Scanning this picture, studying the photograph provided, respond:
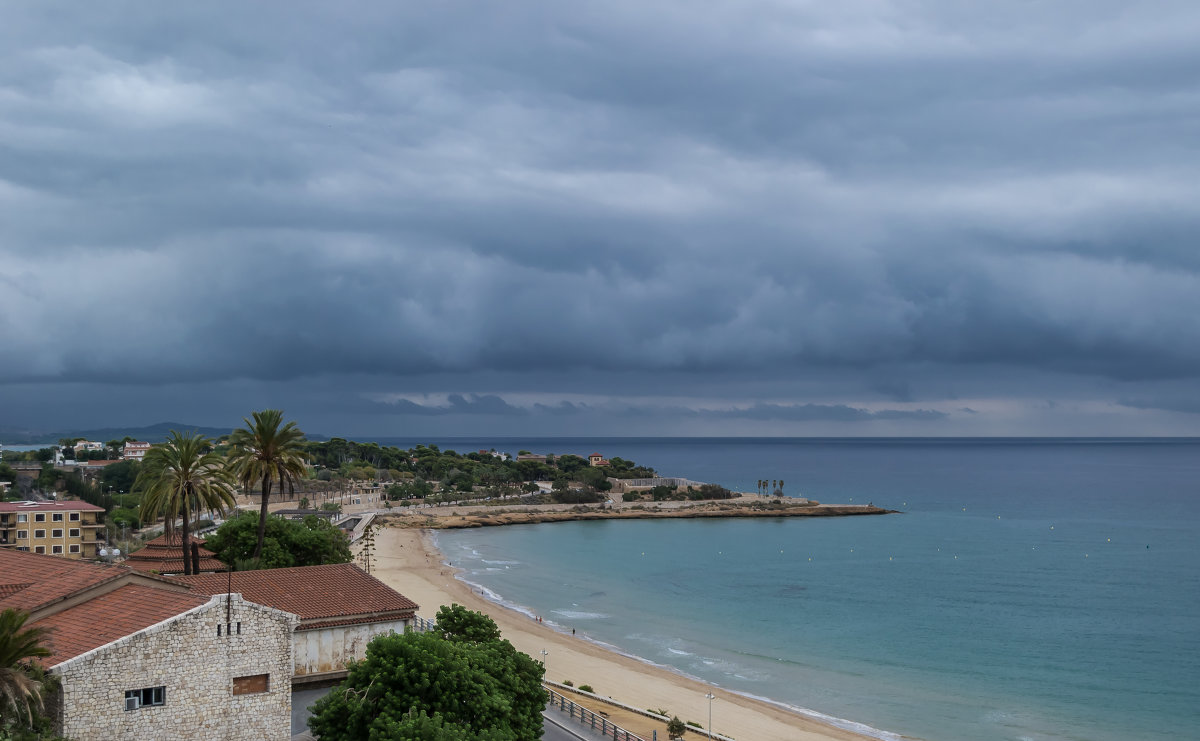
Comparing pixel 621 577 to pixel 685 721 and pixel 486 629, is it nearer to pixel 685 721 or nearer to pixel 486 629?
pixel 685 721

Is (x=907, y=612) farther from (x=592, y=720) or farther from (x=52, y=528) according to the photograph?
(x=52, y=528)

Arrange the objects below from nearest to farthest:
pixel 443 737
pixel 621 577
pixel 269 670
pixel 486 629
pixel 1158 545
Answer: pixel 443 737, pixel 269 670, pixel 486 629, pixel 621 577, pixel 1158 545

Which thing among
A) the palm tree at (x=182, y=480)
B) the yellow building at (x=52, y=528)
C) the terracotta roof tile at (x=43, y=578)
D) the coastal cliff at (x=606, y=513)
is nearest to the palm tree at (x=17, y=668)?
the terracotta roof tile at (x=43, y=578)

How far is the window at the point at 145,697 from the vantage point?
851 inches

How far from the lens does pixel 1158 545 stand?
121m

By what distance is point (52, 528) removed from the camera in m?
81.2

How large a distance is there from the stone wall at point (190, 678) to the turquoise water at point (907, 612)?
27.2m

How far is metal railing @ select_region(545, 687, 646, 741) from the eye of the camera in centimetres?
3394

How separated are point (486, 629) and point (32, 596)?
46.1 feet

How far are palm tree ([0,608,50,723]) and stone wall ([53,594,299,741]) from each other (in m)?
1.20

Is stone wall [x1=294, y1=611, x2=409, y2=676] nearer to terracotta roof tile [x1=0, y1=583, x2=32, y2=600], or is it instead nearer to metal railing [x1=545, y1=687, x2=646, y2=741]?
metal railing [x1=545, y1=687, x2=646, y2=741]

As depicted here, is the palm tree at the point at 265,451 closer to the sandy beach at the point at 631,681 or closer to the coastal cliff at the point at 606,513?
the sandy beach at the point at 631,681

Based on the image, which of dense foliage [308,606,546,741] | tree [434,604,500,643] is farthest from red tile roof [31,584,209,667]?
tree [434,604,500,643]

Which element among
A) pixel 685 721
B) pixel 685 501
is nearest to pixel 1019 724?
pixel 685 721
